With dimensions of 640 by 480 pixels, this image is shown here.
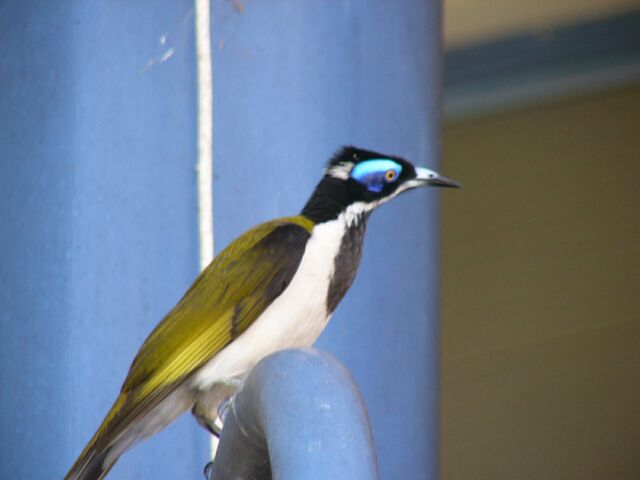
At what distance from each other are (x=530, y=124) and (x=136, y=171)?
4.16 metres

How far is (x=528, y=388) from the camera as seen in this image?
22.6ft

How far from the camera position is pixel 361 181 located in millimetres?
3033

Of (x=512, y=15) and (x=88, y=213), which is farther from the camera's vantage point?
(x=512, y=15)

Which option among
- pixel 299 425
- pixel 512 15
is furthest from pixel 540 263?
pixel 299 425

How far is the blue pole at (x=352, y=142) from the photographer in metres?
3.18

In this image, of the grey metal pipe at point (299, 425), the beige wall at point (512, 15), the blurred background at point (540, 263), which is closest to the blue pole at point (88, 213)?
the grey metal pipe at point (299, 425)

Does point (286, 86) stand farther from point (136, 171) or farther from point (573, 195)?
point (573, 195)

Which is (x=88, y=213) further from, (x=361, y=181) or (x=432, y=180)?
(x=432, y=180)

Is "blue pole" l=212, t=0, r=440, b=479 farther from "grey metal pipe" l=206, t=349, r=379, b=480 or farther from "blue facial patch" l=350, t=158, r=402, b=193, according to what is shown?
"grey metal pipe" l=206, t=349, r=379, b=480

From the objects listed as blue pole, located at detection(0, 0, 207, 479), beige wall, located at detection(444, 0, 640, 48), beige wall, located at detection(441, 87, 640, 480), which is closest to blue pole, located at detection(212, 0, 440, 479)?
blue pole, located at detection(0, 0, 207, 479)

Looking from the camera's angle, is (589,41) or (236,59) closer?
(236,59)

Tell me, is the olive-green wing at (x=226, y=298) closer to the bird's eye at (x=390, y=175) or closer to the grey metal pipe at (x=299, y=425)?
the bird's eye at (x=390, y=175)

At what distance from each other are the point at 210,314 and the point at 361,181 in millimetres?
400

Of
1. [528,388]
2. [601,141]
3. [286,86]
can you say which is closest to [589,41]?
[601,141]
